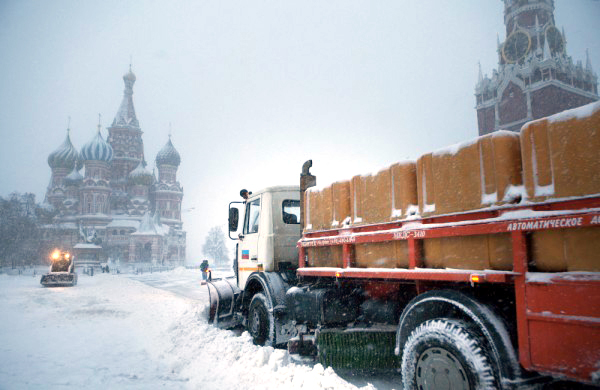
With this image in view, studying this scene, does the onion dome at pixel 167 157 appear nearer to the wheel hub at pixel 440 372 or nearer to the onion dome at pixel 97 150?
the onion dome at pixel 97 150

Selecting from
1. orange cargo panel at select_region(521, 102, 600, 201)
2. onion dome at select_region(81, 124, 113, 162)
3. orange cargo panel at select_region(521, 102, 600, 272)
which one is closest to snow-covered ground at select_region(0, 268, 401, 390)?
orange cargo panel at select_region(521, 102, 600, 272)

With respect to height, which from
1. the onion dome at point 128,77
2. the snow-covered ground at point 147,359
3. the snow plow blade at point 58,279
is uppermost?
the onion dome at point 128,77

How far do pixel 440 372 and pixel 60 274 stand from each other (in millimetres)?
29315

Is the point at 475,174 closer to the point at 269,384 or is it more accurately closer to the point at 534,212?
the point at 534,212

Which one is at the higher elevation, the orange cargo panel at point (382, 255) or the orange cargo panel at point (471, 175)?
the orange cargo panel at point (471, 175)

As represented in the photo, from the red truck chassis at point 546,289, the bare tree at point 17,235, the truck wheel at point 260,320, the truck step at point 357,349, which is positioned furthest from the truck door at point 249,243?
the bare tree at point 17,235

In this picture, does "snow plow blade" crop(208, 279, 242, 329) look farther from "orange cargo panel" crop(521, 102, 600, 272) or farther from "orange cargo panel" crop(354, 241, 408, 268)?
"orange cargo panel" crop(521, 102, 600, 272)

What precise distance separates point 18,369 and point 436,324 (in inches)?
255

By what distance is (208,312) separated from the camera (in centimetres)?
961

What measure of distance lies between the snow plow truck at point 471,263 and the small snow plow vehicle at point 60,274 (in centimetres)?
2641

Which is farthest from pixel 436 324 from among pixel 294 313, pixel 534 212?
pixel 294 313

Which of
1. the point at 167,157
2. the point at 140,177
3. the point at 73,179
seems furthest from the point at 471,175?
the point at 167,157

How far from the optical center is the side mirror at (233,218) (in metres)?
8.41

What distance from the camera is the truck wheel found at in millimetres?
7078
